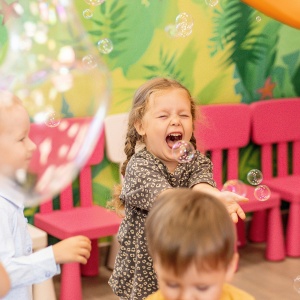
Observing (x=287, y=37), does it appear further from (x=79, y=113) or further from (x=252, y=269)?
(x=79, y=113)

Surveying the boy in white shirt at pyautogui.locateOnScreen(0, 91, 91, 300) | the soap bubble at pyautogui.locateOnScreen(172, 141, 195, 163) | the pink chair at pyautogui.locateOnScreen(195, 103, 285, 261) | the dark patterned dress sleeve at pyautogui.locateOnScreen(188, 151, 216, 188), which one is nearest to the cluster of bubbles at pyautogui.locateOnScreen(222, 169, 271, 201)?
the dark patterned dress sleeve at pyautogui.locateOnScreen(188, 151, 216, 188)

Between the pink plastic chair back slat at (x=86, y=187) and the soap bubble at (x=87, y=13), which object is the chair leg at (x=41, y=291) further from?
the soap bubble at (x=87, y=13)

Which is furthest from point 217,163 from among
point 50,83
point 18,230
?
point 50,83

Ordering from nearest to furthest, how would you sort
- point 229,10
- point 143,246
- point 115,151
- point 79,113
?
point 79,113 → point 143,246 → point 115,151 → point 229,10

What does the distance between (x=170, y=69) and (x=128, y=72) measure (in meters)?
0.24

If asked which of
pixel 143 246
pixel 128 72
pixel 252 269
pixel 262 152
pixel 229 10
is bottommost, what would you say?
pixel 252 269

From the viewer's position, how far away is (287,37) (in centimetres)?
387

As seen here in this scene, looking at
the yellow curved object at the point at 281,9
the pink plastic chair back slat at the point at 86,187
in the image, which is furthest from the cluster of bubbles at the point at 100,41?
the yellow curved object at the point at 281,9

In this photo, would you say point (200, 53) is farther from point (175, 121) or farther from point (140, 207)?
point (140, 207)

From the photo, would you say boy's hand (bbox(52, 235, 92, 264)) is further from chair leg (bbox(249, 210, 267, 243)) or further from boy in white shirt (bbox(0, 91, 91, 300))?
chair leg (bbox(249, 210, 267, 243))

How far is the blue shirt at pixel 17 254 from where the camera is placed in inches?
60.8

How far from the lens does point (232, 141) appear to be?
3631 millimetres

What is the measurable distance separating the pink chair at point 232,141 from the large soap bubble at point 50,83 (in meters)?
1.94

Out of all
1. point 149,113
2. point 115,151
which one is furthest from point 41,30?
point 115,151
